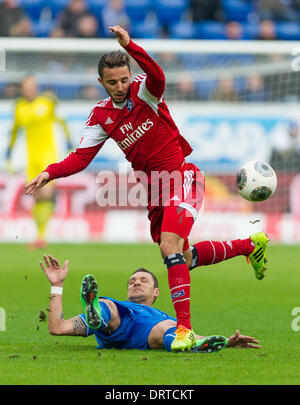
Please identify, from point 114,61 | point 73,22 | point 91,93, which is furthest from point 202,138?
point 114,61

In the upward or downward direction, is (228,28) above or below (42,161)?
above

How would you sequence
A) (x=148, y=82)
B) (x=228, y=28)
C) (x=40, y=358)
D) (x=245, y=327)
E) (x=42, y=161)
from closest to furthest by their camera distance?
(x=40, y=358) → (x=148, y=82) → (x=245, y=327) → (x=42, y=161) → (x=228, y=28)

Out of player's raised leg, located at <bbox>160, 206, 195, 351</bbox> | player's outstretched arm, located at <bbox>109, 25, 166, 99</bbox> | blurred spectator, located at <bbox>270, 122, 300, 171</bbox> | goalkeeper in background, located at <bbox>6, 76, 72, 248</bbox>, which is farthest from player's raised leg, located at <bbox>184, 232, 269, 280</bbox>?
blurred spectator, located at <bbox>270, 122, 300, 171</bbox>

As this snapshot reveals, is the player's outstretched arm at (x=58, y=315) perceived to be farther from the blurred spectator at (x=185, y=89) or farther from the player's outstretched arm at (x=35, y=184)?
the blurred spectator at (x=185, y=89)

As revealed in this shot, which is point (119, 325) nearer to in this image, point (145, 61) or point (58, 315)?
point (58, 315)

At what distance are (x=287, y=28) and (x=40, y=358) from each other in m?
16.3

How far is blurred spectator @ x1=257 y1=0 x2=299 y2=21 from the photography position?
20.7 m

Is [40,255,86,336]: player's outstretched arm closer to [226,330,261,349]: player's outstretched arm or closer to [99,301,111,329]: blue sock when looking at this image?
[99,301,111,329]: blue sock

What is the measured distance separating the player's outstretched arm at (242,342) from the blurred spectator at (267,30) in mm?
14082

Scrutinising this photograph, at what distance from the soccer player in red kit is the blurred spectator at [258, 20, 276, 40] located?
42.2 ft

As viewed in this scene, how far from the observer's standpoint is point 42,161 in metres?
15.5

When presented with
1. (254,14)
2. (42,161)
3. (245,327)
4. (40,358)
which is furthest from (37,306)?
(254,14)

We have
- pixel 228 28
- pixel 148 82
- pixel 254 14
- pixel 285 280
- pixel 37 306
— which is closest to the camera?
pixel 148 82
